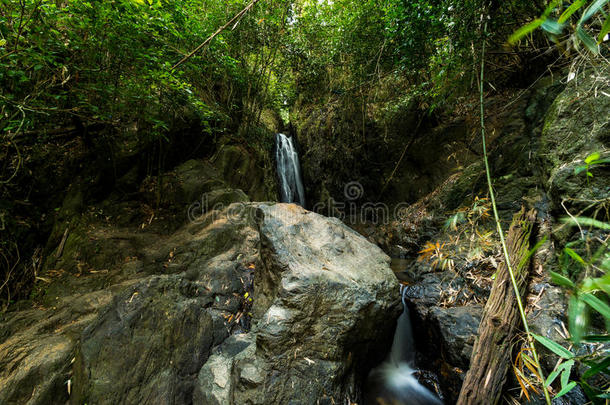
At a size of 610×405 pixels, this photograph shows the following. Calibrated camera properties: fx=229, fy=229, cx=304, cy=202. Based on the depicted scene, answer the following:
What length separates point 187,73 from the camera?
483cm

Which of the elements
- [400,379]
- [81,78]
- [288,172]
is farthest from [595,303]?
[288,172]

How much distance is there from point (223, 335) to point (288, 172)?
7043 millimetres

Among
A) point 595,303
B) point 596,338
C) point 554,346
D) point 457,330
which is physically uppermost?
point 595,303

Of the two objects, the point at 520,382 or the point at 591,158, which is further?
the point at 520,382

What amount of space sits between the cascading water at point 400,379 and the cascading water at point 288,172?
6200 millimetres

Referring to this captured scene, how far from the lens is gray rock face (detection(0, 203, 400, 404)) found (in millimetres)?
1937

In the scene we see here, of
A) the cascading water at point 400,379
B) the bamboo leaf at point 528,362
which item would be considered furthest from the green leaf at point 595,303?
the cascading water at point 400,379

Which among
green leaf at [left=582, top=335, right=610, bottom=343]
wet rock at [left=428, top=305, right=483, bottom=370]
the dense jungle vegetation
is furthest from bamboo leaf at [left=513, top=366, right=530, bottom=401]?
green leaf at [left=582, top=335, right=610, bottom=343]

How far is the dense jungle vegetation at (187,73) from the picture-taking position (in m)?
1.92

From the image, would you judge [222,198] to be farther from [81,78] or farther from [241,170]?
[81,78]

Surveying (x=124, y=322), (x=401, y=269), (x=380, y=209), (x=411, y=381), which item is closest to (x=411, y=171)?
(x=380, y=209)

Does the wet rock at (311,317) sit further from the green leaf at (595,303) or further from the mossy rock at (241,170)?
the mossy rock at (241,170)

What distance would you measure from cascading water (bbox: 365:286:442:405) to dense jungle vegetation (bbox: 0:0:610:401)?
128cm

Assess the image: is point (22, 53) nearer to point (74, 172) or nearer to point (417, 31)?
point (74, 172)
